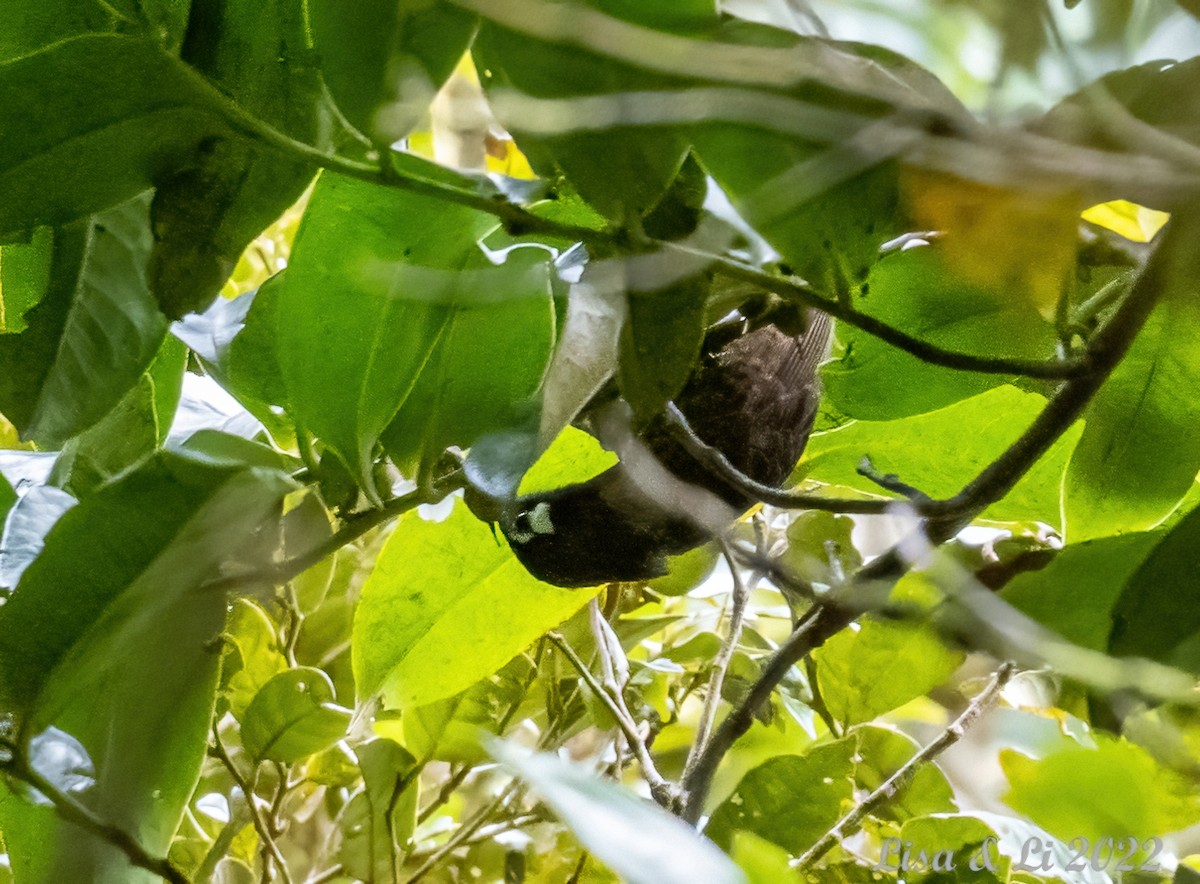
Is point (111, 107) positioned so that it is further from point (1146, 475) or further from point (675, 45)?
point (1146, 475)

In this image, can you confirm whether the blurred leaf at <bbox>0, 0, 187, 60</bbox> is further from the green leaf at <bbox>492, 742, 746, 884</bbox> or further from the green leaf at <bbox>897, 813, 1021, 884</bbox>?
the green leaf at <bbox>897, 813, 1021, 884</bbox>

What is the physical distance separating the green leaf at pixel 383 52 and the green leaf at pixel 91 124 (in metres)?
0.04

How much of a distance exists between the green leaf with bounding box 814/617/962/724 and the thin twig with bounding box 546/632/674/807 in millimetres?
85

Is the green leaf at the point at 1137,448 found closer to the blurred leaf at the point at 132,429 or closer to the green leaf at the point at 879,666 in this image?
the green leaf at the point at 879,666

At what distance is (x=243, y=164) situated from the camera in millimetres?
291

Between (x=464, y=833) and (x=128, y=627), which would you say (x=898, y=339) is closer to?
(x=128, y=627)

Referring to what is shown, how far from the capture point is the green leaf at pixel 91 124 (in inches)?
10.0

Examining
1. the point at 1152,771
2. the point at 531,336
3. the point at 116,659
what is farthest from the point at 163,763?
the point at 1152,771

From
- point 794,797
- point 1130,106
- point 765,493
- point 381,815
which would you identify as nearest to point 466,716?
point 381,815

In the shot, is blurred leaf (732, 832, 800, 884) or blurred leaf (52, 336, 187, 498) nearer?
blurred leaf (732, 832, 800, 884)

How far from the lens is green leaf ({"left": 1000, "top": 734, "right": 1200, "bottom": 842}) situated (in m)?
0.21

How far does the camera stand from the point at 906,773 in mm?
377

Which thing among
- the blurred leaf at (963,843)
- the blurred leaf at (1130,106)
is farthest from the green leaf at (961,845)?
the blurred leaf at (1130,106)

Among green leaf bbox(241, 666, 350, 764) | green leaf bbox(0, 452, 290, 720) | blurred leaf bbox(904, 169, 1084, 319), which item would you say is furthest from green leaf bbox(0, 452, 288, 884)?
blurred leaf bbox(904, 169, 1084, 319)
